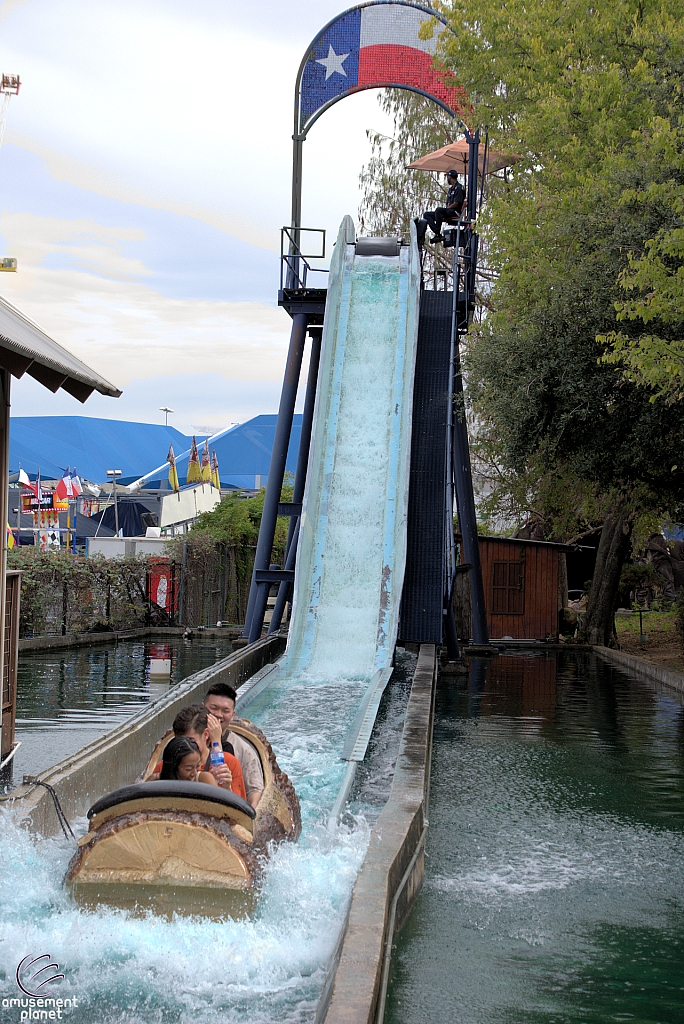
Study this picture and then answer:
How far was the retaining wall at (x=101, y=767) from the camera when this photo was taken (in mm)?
5305

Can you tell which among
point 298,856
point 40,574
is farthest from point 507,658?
point 298,856

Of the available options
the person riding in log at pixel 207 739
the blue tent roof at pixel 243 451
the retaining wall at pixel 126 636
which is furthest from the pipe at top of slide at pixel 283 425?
the blue tent roof at pixel 243 451

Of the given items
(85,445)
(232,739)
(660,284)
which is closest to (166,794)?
(232,739)

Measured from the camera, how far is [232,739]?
5.70 m

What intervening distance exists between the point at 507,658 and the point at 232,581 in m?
7.20

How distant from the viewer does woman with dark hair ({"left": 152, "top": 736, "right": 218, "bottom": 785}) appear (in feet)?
16.1

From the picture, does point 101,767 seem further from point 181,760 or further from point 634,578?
point 634,578

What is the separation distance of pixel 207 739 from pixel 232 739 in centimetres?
47

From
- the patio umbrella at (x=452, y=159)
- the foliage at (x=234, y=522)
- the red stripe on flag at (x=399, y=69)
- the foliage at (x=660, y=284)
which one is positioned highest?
the red stripe on flag at (x=399, y=69)

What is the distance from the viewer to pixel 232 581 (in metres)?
22.7

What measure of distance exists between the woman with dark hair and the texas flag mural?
14288 millimetres

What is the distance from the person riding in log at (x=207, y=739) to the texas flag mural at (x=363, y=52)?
551 inches

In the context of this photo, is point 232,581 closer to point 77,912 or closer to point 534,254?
point 534,254
